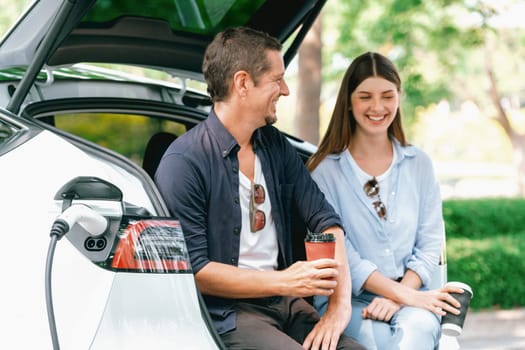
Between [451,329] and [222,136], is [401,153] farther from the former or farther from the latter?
[222,136]

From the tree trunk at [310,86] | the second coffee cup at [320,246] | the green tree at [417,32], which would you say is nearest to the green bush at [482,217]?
the green tree at [417,32]

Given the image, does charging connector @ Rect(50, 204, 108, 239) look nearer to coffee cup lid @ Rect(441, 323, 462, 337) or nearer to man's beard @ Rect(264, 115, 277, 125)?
man's beard @ Rect(264, 115, 277, 125)

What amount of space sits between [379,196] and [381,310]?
50cm

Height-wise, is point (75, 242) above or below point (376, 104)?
below

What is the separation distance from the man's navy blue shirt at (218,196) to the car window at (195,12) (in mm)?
703

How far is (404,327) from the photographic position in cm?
296

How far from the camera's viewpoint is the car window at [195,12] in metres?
3.26

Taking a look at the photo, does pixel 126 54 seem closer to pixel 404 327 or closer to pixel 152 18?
pixel 152 18

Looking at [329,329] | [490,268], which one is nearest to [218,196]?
[329,329]

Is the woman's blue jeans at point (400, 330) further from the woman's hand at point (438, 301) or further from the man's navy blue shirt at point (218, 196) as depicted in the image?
the man's navy blue shirt at point (218, 196)

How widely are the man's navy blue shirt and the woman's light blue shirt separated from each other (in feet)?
1.00

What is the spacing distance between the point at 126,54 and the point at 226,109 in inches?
30.5

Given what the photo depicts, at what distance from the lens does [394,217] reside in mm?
3285

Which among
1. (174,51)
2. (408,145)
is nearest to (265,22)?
(174,51)
